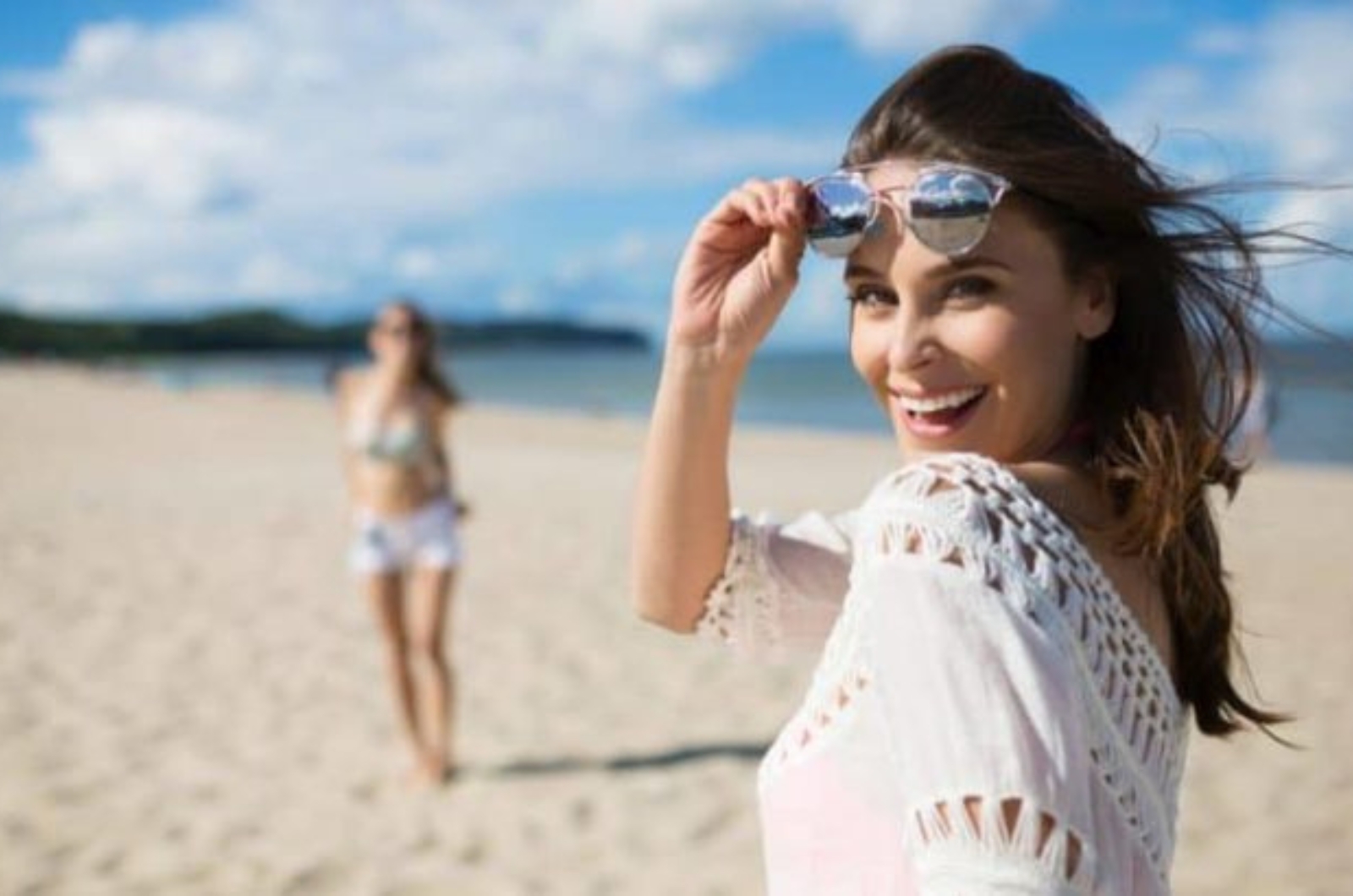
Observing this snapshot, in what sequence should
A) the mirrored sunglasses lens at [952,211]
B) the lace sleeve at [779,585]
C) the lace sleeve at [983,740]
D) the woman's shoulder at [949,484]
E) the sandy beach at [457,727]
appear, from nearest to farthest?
the lace sleeve at [983,740], the woman's shoulder at [949,484], the mirrored sunglasses lens at [952,211], the lace sleeve at [779,585], the sandy beach at [457,727]

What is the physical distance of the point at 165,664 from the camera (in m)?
7.64

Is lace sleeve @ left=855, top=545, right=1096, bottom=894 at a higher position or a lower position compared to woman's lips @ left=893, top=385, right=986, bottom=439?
lower

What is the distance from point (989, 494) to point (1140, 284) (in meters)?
0.43

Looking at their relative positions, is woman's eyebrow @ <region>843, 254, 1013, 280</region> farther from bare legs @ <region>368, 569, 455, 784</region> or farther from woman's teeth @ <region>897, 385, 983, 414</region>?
bare legs @ <region>368, 569, 455, 784</region>

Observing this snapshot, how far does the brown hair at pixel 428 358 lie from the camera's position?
20.1 feet

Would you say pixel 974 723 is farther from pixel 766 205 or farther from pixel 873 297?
pixel 766 205

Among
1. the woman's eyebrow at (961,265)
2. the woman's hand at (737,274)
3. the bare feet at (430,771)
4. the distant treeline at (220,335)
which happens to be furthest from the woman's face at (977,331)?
the distant treeline at (220,335)

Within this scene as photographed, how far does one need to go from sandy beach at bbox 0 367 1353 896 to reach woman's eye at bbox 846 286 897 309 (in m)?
1.20

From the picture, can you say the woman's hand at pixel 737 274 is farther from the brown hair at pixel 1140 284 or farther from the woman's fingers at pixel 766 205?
the brown hair at pixel 1140 284

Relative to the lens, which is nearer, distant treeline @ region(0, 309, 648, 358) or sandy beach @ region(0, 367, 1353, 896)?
sandy beach @ region(0, 367, 1353, 896)

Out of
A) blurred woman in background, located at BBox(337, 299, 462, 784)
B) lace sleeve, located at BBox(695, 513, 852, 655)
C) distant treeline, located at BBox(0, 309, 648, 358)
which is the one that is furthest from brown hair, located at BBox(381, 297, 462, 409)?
distant treeline, located at BBox(0, 309, 648, 358)

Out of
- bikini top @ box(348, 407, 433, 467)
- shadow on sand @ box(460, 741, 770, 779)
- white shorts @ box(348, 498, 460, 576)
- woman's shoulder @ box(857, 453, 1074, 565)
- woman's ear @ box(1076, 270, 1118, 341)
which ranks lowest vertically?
shadow on sand @ box(460, 741, 770, 779)

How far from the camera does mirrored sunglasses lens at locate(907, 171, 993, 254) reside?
1.29m

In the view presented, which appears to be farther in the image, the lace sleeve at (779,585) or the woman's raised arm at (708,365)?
the lace sleeve at (779,585)
